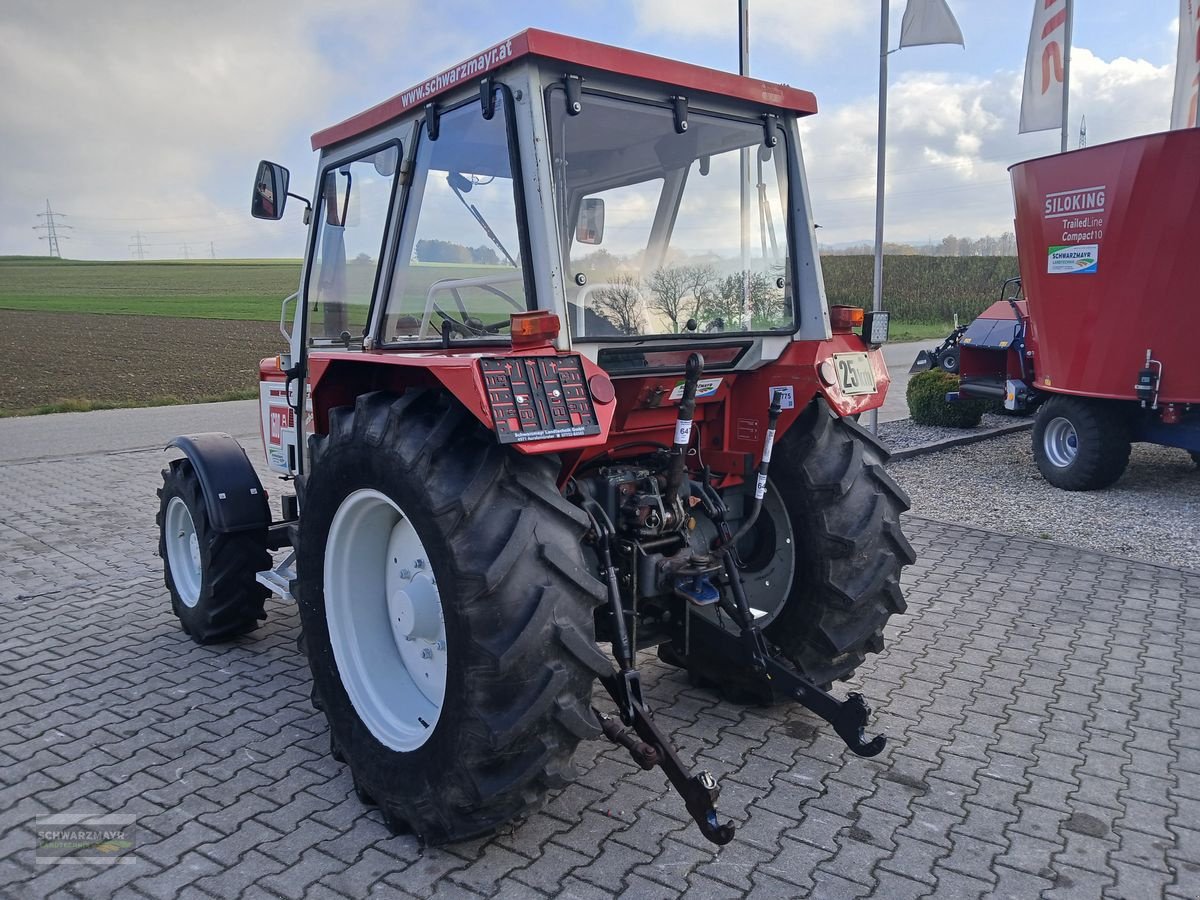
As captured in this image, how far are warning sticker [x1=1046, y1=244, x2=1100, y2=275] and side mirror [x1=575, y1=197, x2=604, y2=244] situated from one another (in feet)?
18.9

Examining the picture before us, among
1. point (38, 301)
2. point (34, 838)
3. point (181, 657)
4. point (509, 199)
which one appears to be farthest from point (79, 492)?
point (38, 301)

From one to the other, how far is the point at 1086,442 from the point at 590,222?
613 centimetres

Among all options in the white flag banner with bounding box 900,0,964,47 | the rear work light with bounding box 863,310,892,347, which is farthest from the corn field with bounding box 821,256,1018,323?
the rear work light with bounding box 863,310,892,347

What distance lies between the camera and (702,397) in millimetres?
3365

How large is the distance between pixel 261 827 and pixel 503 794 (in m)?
0.92

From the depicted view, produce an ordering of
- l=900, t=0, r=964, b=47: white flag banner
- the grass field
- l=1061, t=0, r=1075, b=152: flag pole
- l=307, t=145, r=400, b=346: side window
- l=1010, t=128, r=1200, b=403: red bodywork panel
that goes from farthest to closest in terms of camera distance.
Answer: the grass field, l=1061, t=0, r=1075, b=152: flag pole, l=900, t=0, r=964, b=47: white flag banner, l=1010, t=128, r=1200, b=403: red bodywork panel, l=307, t=145, r=400, b=346: side window

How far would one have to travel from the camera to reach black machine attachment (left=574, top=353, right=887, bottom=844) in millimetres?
2676

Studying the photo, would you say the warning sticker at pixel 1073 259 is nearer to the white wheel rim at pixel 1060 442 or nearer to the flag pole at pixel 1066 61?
the white wheel rim at pixel 1060 442

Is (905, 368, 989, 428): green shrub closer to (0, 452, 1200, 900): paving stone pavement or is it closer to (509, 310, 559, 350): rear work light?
(0, 452, 1200, 900): paving stone pavement

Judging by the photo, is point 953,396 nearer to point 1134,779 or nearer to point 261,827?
point 1134,779

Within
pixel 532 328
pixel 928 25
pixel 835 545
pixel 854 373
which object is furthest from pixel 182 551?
pixel 928 25

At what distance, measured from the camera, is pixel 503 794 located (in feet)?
8.28

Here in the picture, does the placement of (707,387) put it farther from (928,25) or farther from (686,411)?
(928,25)

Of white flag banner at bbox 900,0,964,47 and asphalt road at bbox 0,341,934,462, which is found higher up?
white flag banner at bbox 900,0,964,47
